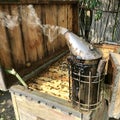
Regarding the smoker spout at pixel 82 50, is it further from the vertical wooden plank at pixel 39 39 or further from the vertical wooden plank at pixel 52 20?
the vertical wooden plank at pixel 52 20

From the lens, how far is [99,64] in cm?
167

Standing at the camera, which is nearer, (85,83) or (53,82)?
(85,83)

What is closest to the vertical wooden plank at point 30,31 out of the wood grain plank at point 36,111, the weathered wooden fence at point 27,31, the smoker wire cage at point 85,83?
the weathered wooden fence at point 27,31

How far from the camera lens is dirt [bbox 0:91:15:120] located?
3947 mm

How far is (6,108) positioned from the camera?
4285mm

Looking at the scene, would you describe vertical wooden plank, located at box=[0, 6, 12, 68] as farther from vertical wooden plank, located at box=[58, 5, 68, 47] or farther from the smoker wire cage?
vertical wooden plank, located at box=[58, 5, 68, 47]

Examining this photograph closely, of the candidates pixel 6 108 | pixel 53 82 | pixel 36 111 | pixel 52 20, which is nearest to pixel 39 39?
pixel 52 20

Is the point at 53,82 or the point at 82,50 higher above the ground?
the point at 82,50

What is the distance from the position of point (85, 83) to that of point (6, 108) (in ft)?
10.4

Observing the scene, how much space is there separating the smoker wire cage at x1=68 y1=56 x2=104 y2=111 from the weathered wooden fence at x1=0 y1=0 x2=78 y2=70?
0.90 meters

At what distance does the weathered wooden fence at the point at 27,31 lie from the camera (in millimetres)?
2141

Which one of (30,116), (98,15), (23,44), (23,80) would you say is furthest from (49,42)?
(98,15)

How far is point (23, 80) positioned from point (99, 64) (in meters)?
1.13

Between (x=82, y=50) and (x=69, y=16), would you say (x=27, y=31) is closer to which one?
(x=82, y=50)
